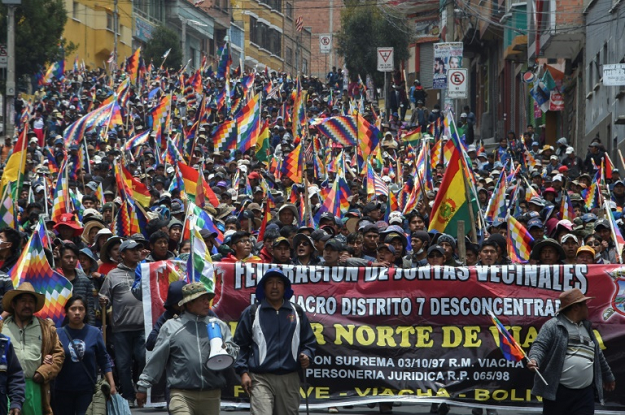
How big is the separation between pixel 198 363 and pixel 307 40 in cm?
10054

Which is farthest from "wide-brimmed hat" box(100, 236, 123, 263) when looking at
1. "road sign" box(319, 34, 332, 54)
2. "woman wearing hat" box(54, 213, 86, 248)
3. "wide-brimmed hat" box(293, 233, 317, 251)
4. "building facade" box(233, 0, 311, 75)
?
"road sign" box(319, 34, 332, 54)

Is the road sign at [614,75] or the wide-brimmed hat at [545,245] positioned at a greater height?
→ the road sign at [614,75]

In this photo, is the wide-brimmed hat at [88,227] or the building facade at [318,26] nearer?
the wide-brimmed hat at [88,227]

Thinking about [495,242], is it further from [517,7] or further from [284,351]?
[517,7]

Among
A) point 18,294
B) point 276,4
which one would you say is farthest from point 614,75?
point 276,4

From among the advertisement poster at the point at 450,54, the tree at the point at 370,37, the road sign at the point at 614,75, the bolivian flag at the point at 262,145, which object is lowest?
the bolivian flag at the point at 262,145

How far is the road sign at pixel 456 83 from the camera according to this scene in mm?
29141

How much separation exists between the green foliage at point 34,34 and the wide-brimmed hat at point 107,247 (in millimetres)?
34468

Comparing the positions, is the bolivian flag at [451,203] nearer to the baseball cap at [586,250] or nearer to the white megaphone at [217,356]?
the baseball cap at [586,250]

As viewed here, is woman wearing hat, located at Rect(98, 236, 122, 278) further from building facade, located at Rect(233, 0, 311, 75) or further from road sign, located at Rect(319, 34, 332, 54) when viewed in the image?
road sign, located at Rect(319, 34, 332, 54)

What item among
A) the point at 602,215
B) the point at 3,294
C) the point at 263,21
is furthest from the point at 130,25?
the point at 3,294

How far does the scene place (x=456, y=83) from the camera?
95.8 feet

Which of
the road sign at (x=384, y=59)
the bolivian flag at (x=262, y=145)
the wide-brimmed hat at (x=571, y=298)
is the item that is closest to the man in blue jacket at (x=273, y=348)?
the wide-brimmed hat at (x=571, y=298)

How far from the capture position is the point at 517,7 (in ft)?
129
